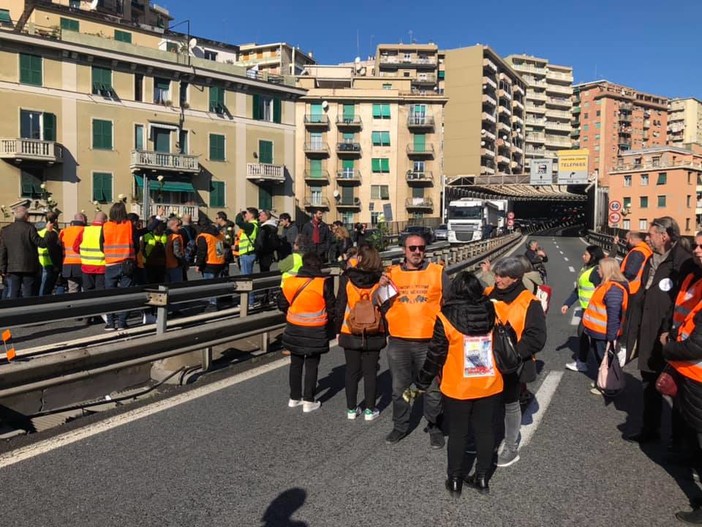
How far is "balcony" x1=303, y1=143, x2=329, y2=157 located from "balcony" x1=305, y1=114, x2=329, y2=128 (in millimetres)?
1966

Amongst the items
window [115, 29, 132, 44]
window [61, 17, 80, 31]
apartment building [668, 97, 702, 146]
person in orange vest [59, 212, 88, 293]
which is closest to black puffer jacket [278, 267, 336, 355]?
person in orange vest [59, 212, 88, 293]

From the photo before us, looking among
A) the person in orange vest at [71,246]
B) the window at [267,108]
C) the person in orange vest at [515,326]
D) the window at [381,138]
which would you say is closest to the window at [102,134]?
the window at [267,108]

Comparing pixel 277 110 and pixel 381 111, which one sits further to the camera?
pixel 381 111

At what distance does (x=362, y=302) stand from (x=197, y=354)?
3.34 metres

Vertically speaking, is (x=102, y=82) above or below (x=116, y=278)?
above

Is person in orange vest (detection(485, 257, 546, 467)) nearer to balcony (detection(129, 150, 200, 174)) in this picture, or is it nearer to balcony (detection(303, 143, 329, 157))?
balcony (detection(129, 150, 200, 174))

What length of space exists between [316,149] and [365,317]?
60.3m

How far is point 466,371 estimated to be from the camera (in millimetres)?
3957

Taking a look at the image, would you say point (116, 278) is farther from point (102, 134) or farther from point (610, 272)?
point (102, 134)

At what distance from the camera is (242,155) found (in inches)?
1674

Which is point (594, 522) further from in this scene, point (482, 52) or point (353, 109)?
point (482, 52)

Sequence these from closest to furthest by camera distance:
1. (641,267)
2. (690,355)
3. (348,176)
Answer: (690,355)
(641,267)
(348,176)

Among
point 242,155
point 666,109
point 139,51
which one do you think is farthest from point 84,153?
point 666,109

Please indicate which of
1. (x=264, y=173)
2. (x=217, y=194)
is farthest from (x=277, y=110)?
(x=217, y=194)
